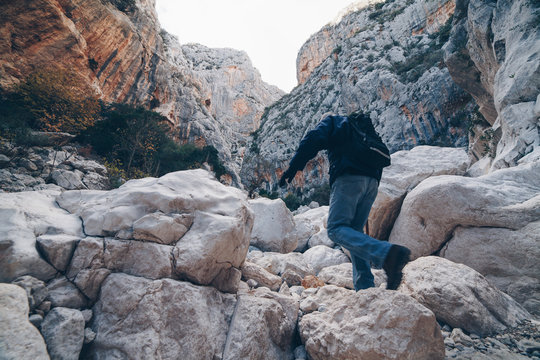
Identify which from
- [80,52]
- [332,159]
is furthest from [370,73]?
[332,159]

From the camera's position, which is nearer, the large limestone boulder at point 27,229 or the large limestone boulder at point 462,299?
the large limestone boulder at point 27,229

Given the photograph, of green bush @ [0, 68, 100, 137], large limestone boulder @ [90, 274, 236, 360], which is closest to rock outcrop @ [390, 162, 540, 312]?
large limestone boulder @ [90, 274, 236, 360]

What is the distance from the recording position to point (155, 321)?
1568 mm

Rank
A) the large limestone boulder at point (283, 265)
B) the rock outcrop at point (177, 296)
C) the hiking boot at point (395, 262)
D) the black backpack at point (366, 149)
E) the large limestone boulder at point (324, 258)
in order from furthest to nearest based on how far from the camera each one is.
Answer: the large limestone boulder at point (324, 258), the large limestone boulder at point (283, 265), the black backpack at point (366, 149), the hiking boot at point (395, 262), the rock outcrop at point (177, 296)

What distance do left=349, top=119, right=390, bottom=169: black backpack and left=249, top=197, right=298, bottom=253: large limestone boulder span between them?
3.36m

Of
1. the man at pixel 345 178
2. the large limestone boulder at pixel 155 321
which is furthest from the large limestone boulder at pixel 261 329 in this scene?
the man at pixel 345 178

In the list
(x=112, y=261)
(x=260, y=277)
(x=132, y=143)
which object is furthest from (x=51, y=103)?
(x=260, y=277)

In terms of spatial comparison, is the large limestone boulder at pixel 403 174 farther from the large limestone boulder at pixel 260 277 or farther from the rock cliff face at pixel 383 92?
the rock cliff face at pixel 383 92

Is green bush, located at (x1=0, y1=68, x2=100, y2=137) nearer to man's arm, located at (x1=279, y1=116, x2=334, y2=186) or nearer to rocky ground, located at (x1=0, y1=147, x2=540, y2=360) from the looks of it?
rocky ground, located at (x1=0, y1=147, x2=540, y2=360)

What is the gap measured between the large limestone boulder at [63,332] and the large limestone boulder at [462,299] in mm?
2661

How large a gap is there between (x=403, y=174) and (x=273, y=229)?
323 cm

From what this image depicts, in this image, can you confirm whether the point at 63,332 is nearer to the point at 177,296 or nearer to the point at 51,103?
the point at 177,296

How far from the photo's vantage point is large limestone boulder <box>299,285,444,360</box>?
1445mm

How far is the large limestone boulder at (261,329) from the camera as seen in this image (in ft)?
5.47
